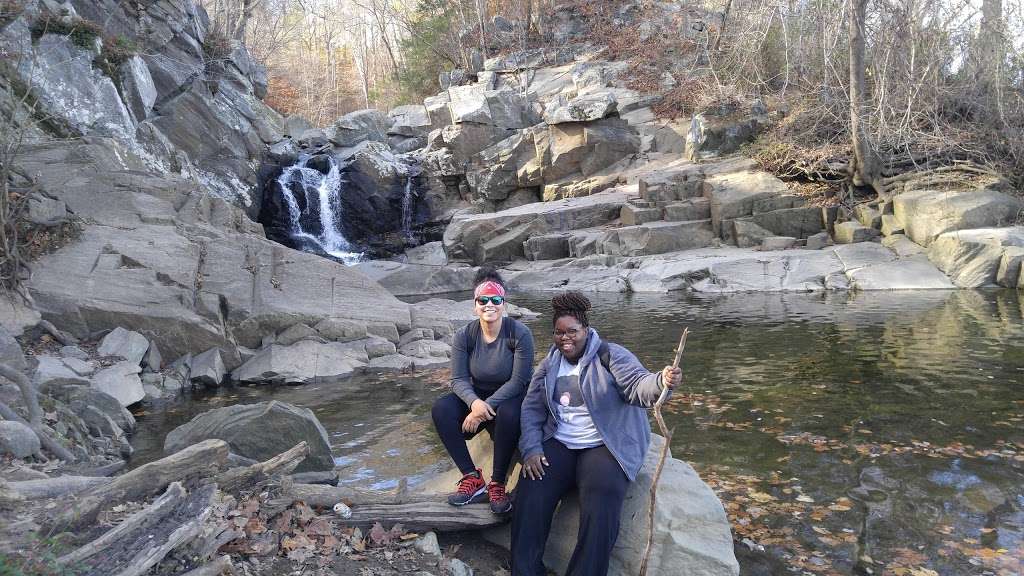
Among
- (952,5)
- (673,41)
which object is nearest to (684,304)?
(952,5)

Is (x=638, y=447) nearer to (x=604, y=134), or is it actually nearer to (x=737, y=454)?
(x=737, y=454)

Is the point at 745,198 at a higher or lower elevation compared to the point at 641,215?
higher

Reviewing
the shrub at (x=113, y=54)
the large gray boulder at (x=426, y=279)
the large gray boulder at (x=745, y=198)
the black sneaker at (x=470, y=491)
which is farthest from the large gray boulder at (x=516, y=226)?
the black sneaker at (x=470, y=491)

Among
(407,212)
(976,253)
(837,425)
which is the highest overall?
(407,212)

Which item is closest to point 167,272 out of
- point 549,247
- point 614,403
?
point 614,403

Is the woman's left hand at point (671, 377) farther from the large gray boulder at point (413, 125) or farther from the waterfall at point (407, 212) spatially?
the large gray boulder at point (413, 125)

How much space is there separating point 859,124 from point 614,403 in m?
19.0

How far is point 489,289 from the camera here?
16.0 feet

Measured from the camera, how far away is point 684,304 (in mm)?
16375

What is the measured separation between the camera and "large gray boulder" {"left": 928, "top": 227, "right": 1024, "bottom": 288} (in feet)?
51.4

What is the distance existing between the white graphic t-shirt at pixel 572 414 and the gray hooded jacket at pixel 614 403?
0.13 ft

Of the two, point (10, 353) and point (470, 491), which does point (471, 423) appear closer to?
point (470, 491)

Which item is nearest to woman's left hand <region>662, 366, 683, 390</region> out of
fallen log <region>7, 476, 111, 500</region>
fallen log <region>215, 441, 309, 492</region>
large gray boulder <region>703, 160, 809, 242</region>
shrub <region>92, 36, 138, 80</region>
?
fallen log <region>215, 441, 309, 492</region>

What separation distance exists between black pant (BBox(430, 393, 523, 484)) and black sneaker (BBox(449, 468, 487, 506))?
9 centimetres
